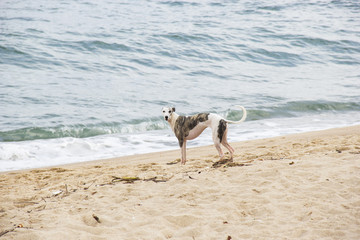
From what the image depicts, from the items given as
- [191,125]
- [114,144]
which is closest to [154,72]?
[114,144]

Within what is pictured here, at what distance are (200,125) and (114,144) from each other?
4.45 meters

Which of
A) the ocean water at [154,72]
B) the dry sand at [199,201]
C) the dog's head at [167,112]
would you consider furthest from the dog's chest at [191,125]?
the ocean water at [154,72]

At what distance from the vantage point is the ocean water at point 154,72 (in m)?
11.5

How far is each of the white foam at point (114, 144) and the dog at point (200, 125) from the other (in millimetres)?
3113

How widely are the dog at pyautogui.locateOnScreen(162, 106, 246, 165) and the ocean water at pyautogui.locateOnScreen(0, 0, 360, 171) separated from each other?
127 inches

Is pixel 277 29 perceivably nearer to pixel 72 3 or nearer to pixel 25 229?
pixel 72 3

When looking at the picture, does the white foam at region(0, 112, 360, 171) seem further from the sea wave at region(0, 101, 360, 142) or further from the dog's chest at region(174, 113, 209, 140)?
the dog's chest at region(174, 113, 209, 140)

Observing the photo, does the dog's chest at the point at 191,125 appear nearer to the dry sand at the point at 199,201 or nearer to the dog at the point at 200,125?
the dog at the point at 200,125

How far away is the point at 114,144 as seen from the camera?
10609 mm

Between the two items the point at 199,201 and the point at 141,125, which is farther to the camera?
the point at 141,125

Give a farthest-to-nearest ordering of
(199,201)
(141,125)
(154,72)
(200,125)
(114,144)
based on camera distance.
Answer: (154,72), (141,125), (114,144), (200,125), (199,201)

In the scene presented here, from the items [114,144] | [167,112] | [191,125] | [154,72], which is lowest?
[114,144]

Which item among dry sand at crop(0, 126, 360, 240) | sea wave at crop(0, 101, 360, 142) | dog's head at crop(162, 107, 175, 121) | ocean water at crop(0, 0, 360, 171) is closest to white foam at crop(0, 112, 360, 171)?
ocean water at crop(0, 0, 360, 171)

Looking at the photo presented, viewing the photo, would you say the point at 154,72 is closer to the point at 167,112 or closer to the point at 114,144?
the point at 114,144
